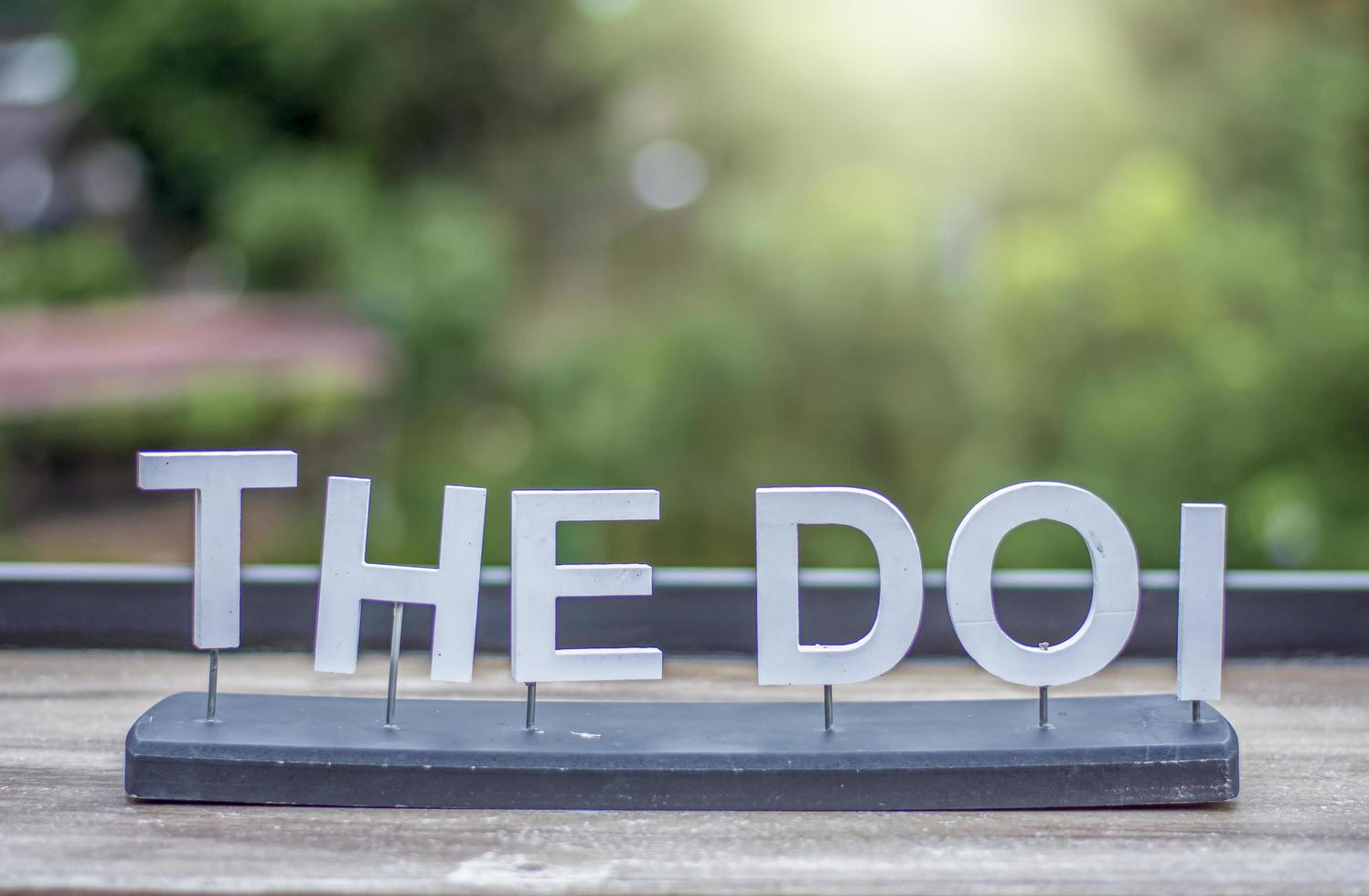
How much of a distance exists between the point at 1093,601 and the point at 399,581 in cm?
48

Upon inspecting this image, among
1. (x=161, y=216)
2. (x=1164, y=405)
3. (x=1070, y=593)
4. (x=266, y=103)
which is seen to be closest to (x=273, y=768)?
(x=1070, y=593)

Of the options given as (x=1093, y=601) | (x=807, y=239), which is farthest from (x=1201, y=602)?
(x=807, y=239)

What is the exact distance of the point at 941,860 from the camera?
701 millimetres

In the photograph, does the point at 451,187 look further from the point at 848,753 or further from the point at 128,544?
the point at 848,753

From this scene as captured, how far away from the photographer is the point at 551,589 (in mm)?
797

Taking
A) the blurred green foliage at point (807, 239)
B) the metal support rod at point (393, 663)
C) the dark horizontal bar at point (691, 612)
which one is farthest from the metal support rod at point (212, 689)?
the blurred green foliage at point (807, 239)

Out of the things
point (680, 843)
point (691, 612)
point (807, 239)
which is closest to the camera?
point (680, 843)

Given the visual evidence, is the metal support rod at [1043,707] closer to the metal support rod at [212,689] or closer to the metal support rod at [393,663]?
the metal support rod at [393,663]

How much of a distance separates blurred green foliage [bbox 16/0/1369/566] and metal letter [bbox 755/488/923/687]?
2.01m

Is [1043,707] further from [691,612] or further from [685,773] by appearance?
[691,612]

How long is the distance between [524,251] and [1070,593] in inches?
332

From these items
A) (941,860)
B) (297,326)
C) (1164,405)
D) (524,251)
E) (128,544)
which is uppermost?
(524,251)

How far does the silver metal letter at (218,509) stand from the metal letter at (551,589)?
0.17m

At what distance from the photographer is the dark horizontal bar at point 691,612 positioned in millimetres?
1123
